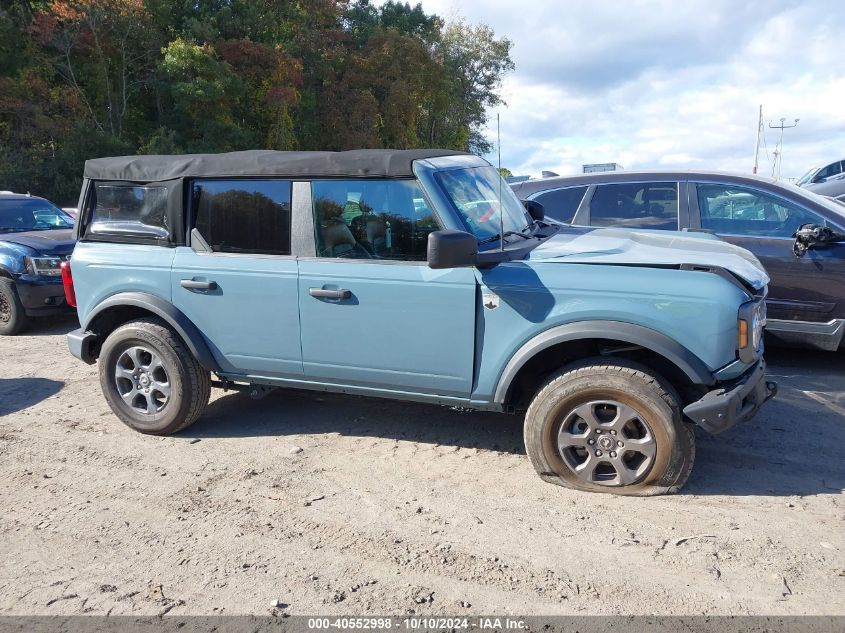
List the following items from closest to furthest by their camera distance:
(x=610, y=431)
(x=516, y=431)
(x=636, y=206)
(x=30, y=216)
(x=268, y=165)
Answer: (x=610, y=431) < (x=268, y=165) < (x=516, y=431) < (x=636, y=206) < (x=30, y=216)

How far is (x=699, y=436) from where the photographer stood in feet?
A: 15.3

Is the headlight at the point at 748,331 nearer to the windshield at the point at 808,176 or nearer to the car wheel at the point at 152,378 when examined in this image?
the car wheel at the point at 152,378

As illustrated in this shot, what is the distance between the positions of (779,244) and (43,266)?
786 centimetres

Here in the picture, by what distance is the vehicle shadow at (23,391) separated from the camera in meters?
5.72

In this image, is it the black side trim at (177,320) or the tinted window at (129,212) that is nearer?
the black side trim at (177,320)

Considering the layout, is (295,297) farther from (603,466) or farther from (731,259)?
(731,259)

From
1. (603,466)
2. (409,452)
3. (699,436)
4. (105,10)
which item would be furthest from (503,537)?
(105,10)

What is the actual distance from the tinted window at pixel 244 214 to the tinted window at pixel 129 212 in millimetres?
286

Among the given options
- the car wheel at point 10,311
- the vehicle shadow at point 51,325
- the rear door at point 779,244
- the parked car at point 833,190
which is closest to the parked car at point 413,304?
the rear door at point 779,244

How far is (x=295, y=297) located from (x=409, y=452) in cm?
124

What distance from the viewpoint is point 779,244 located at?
19.4 ft

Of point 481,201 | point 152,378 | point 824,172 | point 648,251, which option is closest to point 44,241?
point 152,378

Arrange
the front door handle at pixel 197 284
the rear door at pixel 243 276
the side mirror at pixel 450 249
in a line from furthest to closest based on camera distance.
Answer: the front door handle at pixel 197 284 → the rear door at pixel 243 276 → the side mirror at pixel 450 249

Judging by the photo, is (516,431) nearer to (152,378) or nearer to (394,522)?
(394,522)
